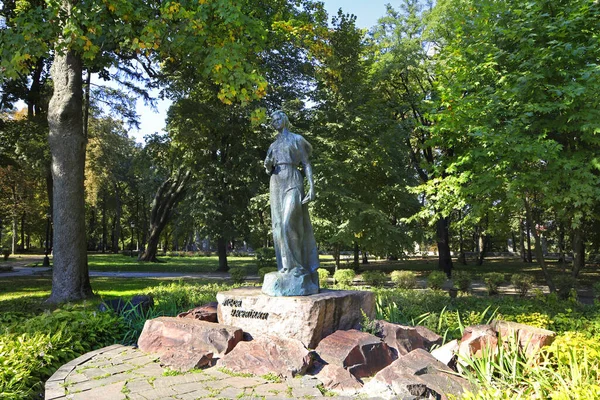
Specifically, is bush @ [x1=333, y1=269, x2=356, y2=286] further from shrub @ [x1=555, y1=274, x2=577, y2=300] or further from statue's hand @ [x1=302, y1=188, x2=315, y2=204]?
statue's hand @ [x1=302, y1=188, x2=315, y2=204]

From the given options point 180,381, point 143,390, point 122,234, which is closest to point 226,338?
point 180,381

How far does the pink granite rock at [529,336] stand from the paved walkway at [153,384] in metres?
2.25

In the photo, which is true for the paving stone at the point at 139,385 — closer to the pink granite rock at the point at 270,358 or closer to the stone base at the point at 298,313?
the pink granite rock at the point at 270,358

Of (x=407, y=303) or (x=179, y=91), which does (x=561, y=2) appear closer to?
(x=407, y=303)

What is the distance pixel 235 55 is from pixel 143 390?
690 cm

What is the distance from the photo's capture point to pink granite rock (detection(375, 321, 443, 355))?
18.7ft

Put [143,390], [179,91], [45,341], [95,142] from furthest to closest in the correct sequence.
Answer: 1. [95,142]
2. [179,91]
3. [45,341]
4. [143,390]

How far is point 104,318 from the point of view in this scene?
693 cm

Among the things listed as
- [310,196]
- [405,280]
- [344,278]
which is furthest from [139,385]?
[405,280]

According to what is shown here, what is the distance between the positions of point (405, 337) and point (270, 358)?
1843 millimetres

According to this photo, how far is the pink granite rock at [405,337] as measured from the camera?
569 centimetres

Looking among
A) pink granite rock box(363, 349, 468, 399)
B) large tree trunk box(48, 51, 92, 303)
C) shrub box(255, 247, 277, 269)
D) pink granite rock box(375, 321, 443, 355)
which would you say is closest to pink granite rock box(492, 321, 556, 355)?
pink granite rock box(363, 349, 468, 399)

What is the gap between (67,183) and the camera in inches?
425

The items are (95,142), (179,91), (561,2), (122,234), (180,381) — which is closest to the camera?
(180,381)
